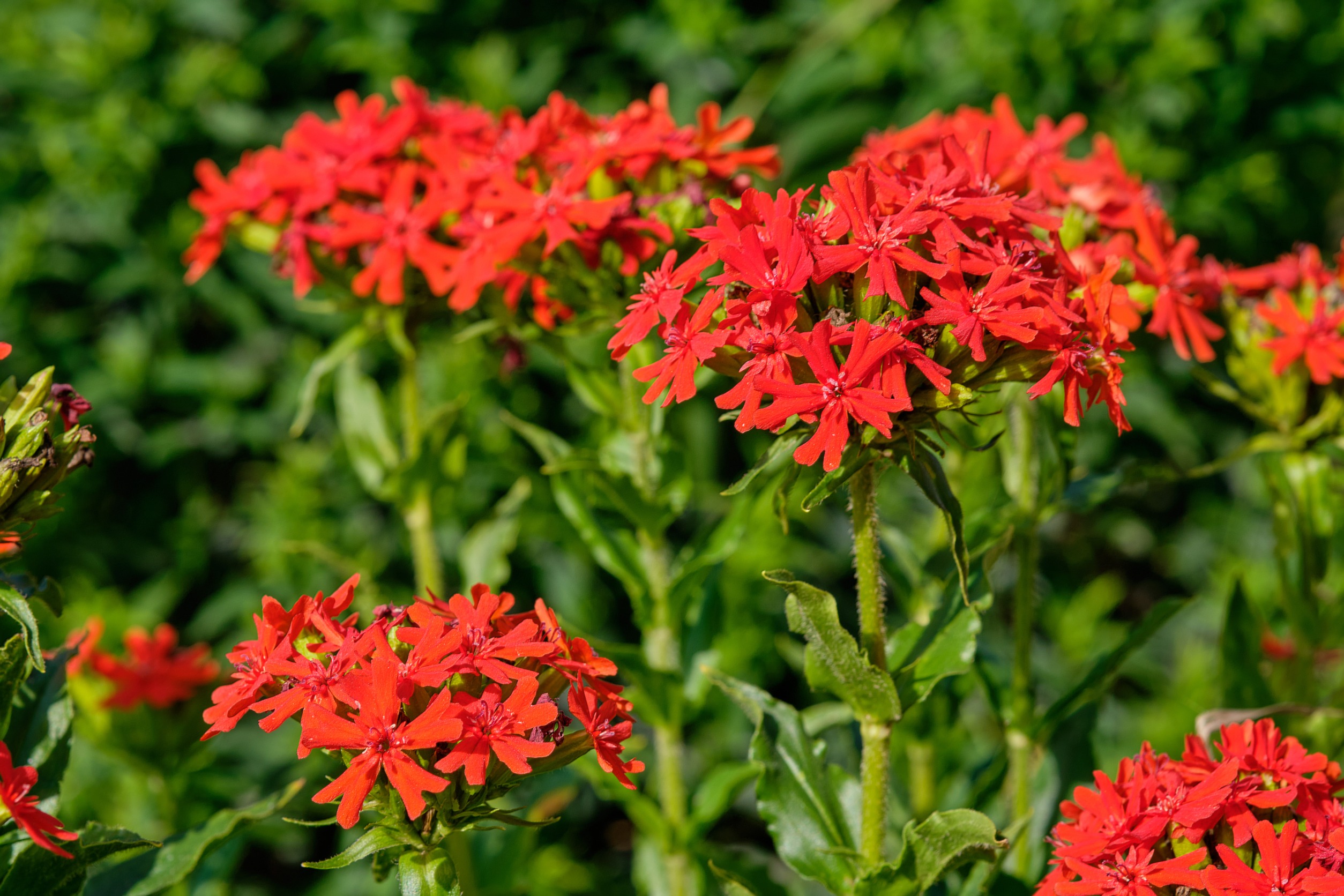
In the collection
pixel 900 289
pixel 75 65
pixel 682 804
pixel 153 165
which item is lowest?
pixel 682 804

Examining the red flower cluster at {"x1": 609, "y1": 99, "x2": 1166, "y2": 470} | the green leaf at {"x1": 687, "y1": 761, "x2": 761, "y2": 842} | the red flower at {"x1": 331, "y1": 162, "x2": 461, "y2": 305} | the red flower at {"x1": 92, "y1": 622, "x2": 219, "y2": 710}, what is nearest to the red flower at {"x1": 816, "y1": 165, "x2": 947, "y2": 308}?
the red flower cluster at {"x1": 609, "y1": 99, "x2": 1166, "y2": 470}

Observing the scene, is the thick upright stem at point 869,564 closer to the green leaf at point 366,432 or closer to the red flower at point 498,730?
the red flower at point 498,730

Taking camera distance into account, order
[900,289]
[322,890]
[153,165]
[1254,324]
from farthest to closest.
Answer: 1. [153,165]
2. [322,890]
3. [1254,324]
4. [900,289]

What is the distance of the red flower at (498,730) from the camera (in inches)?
43.0

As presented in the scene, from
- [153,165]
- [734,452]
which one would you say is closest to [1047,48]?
[734,452]

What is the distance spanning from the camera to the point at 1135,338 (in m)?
2.39

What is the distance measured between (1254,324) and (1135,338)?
63 cm

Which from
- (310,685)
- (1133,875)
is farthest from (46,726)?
(1133,875)

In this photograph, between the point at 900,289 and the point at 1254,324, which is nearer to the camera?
the point at 900,289

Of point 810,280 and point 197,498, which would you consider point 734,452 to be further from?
point 810,280

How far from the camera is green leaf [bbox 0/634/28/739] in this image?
4.00 feet

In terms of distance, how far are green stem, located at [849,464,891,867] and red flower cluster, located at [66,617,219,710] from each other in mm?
1129

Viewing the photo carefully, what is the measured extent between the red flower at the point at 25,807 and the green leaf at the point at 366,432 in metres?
0.95

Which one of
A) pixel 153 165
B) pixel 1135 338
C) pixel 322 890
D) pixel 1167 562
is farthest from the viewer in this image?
pixel 1167 562
